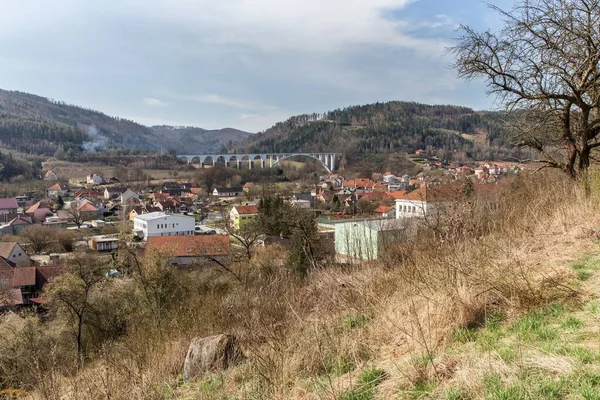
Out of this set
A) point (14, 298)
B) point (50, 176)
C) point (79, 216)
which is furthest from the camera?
point (50, 176)

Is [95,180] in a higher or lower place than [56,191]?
higher

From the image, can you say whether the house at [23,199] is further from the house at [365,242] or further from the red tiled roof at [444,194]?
the red tiled roof at [444,194]

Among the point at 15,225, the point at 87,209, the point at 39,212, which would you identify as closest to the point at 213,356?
the point at 15,225

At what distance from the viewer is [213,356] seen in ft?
12.3

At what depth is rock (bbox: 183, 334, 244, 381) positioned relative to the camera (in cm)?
368

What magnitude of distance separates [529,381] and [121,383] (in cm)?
279

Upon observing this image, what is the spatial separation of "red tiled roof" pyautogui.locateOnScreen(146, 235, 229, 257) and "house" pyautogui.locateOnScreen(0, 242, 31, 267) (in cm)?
906

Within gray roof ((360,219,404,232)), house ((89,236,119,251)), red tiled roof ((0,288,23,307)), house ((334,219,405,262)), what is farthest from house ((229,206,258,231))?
house ((334,219,405,262))

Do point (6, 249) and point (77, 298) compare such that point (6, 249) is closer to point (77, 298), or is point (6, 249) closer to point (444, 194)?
point (77, 298)

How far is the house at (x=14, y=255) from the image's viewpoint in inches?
1035

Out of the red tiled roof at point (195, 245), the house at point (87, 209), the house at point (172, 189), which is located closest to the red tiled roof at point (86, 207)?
the house at point (87, 209)

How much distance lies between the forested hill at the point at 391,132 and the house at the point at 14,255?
270 ft

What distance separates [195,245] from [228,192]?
47.0 metres

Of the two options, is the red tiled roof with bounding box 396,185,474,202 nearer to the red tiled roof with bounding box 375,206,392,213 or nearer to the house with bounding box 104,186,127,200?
the red tiled roof with bounding box 375,206,392,213
